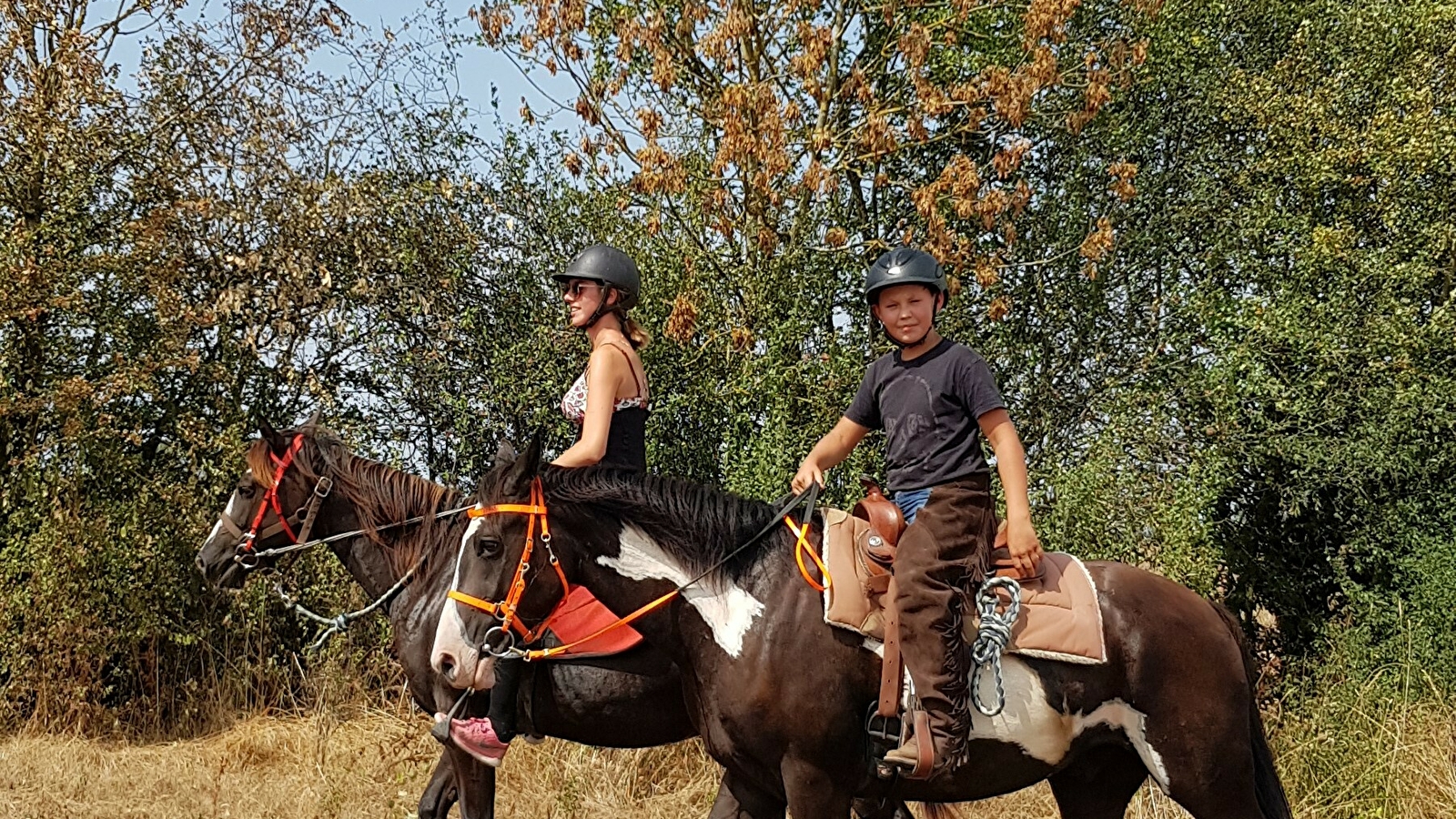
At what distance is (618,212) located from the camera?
29.7ft

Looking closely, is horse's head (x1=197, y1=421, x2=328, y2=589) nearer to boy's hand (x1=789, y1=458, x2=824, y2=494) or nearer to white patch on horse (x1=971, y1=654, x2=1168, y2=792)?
boy's hand (x1=789, y1=458, x2=824, y2=494)

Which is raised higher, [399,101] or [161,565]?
[399,101]

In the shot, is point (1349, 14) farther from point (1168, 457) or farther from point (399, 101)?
point (399, 101)

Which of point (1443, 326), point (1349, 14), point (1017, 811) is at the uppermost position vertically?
point (1349, 14)

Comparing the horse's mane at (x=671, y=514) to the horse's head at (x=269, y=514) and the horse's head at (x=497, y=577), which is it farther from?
the horse's head at (x=269, y=514)

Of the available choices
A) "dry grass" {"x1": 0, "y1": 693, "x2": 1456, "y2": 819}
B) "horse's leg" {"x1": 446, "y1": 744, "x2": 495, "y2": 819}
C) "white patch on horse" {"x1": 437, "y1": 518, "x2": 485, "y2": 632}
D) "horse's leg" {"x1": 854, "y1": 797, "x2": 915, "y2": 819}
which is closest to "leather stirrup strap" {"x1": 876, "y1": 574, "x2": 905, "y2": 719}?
"horse's leg" {"x1": 854, "y1": 797, "x2": 915, "y2": 819}

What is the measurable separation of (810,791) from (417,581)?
98.6 inches

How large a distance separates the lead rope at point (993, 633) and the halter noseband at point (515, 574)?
4.56 ft

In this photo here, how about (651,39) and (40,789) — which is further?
(651,39)

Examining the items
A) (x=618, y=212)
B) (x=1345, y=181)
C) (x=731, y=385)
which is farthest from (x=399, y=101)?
(x=1345, y=181)

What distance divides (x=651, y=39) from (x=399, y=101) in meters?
2.62

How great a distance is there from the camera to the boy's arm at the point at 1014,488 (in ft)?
12.7

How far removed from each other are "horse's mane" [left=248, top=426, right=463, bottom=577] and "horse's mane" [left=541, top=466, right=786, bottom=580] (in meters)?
1.71

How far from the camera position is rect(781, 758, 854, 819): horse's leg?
12.3ft
